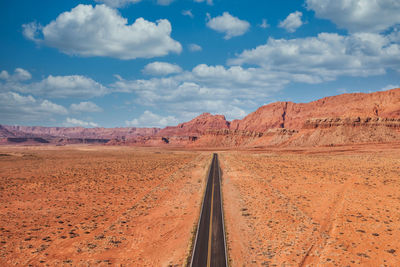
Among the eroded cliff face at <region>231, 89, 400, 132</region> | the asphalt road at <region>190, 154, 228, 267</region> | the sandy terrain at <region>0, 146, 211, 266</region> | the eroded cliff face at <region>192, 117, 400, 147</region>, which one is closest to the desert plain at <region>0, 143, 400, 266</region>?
the sandy terrain at <region>0, 146, 211, 266</region>

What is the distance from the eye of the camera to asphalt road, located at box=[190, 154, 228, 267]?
15.4m

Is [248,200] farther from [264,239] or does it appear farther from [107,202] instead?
[107,202]

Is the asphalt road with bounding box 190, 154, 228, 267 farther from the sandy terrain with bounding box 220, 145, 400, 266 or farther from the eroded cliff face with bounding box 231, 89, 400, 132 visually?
the eroded cliff face with bounding box 231, 89, 400, 132

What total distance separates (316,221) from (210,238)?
35.5 feet

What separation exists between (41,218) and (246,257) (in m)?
21.2

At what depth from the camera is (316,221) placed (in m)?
22.2

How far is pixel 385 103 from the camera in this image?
13050cm

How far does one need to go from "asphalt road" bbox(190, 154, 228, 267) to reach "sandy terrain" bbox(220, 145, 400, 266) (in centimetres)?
80

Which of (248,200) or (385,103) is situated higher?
(385,103)

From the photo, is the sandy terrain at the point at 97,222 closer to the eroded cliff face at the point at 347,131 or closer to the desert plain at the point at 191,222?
the desert plain at the point at 191,222

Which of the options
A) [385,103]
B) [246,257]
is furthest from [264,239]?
[385,103]

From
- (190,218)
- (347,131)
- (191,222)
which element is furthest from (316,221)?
(347,131)

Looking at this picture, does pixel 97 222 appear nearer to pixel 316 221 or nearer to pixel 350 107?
pixel 316 221

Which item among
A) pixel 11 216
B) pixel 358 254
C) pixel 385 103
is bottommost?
pixel 11 216
